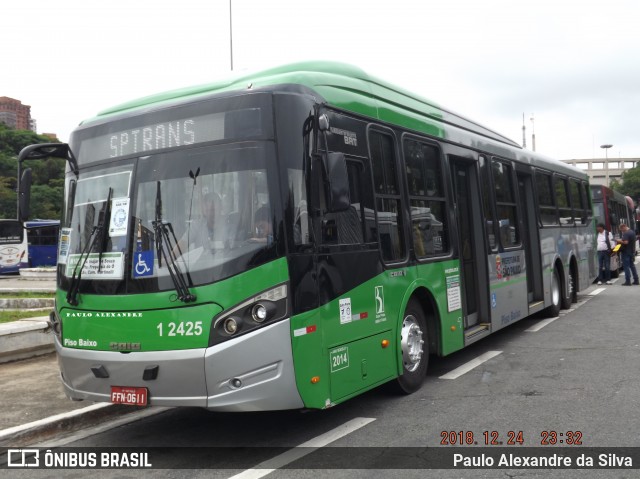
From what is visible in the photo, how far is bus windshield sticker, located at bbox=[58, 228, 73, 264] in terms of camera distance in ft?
18.1

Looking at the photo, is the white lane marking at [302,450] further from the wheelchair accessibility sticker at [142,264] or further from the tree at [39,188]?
the tree at [39,188]

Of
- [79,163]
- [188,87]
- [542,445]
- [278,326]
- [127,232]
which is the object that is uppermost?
[188,87]

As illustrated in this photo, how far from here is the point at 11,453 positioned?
5344 mm

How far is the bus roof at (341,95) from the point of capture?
536 centimetres

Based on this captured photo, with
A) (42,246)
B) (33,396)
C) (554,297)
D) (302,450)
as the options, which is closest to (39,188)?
(42,246)

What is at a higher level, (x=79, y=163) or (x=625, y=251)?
(x=79, y=163)

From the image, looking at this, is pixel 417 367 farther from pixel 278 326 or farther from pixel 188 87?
pixel 188 87

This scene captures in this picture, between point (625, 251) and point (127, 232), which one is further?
point (625, 251)

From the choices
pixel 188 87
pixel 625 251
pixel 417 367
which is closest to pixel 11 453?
pixel 188 87

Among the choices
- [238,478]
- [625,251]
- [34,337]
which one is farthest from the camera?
[625,251]

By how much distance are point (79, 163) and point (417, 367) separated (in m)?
3.82

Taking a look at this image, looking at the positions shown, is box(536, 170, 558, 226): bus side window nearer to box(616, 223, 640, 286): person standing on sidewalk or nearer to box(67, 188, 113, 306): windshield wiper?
box(616, 223, 640, 286): person standing on sidewalk

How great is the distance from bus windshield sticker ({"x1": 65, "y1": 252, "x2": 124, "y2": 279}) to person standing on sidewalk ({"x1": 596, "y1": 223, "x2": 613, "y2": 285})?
1727cm

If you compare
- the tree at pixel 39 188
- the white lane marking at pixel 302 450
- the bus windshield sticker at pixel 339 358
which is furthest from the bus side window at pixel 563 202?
the tree at pixel 39 188
